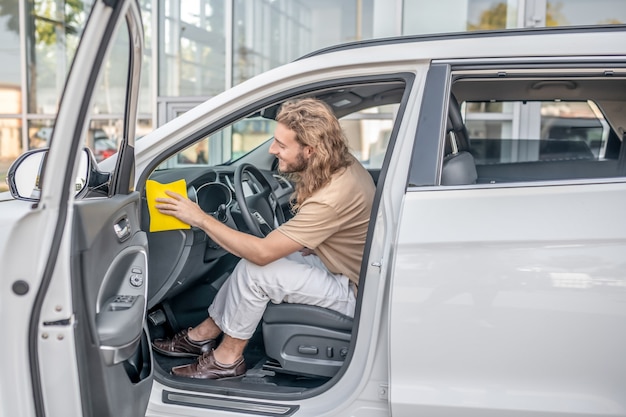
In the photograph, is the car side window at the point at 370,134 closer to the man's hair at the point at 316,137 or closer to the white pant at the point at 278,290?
the man's hair at the point at 316,137

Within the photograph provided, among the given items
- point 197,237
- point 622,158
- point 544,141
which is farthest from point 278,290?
point 544,141

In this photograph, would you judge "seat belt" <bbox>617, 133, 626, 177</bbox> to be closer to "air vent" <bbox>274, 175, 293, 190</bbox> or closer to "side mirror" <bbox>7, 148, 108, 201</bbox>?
"air vent" <bbox>274, 175, 293, 190</bbox>

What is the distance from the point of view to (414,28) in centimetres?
643

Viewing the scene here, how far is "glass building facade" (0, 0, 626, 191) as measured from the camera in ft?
21.0

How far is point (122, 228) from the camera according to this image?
1.85m

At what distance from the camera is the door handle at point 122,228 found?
5.87ft

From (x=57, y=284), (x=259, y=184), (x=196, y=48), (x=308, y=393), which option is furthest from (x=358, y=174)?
(x=196, y=48)

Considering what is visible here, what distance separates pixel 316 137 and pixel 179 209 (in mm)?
599

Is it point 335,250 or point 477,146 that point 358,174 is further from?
point 477,146

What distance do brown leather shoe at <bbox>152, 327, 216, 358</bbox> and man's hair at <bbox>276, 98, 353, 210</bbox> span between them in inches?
31.6

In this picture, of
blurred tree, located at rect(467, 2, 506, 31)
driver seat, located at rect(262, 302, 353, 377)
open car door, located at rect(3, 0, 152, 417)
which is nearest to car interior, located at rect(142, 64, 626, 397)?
driver seat, located at rect(262, 302, 353, 377)

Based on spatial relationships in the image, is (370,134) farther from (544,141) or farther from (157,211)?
(157,211)

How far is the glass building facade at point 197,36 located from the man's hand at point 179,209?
4750 mm

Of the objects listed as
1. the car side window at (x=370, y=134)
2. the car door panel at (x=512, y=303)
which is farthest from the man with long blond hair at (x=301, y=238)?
the car side window at (x=370, y=134)
